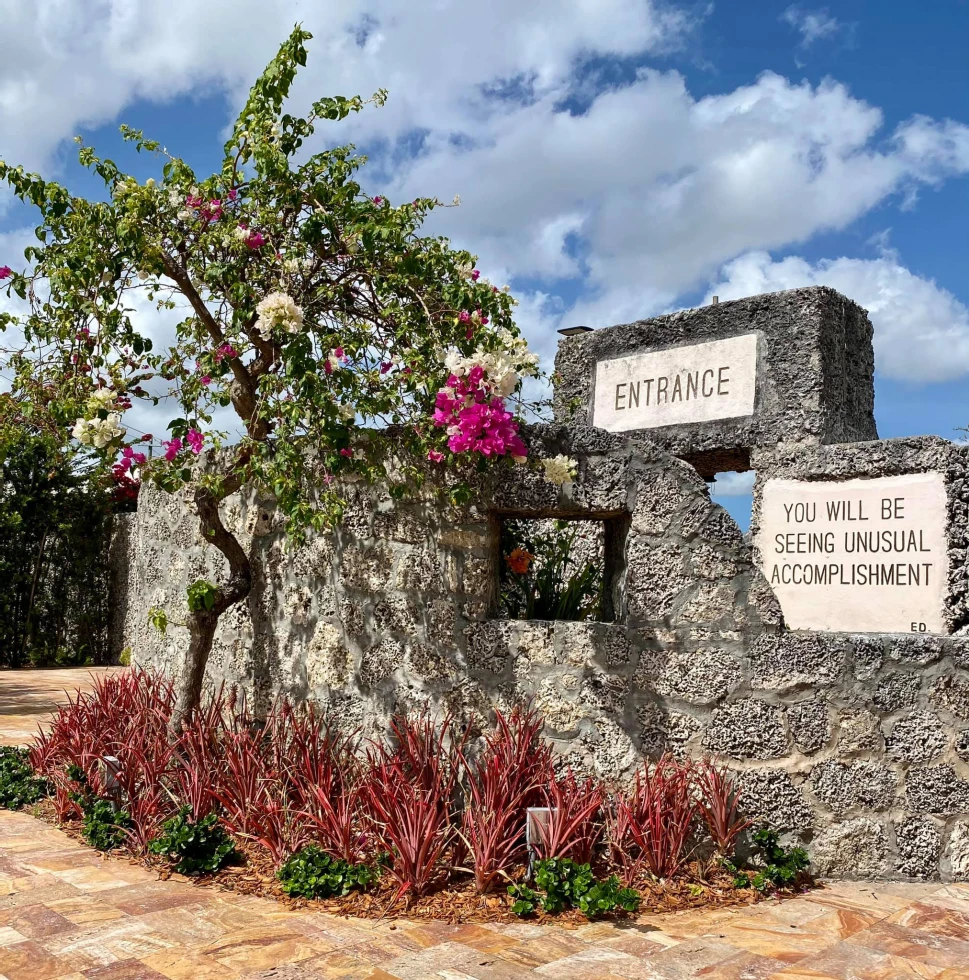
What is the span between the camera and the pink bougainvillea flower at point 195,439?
473cm

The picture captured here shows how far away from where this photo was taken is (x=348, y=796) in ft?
13.5

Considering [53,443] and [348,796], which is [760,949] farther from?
[53,443]

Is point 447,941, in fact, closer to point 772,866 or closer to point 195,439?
point 772,866

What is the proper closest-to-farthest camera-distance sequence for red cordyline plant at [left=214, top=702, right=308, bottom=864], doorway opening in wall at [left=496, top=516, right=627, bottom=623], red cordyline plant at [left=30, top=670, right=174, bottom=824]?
red cordyline plant at [left=214, top=702, right=308, bottom=864] → doorway opening in wall at [left=496, top=516, right=627, bottom=623] → red cordyline plant at [left=30, top=670, right=174, bottom=824]

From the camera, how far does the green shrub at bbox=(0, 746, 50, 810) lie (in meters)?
5.38

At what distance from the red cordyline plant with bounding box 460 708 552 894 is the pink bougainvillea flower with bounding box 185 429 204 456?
73.8 inches

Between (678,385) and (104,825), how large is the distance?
4.55 metres

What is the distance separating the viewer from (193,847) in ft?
13.6

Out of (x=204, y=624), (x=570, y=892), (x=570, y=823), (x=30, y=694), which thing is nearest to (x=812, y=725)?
(x=570, y=823)

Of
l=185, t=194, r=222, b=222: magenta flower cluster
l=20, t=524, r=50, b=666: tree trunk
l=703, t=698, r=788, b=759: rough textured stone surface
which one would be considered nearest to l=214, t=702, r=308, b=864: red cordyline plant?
l=703, t=698, r=788, b=759: rough textured stone surface

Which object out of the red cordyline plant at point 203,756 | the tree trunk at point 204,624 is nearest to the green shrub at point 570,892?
the red cordyline plant at point 203,756

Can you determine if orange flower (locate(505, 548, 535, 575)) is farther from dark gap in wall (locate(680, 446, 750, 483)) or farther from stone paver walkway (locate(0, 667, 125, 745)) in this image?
stone paver walkway (locate(0, 667, 125, 745))

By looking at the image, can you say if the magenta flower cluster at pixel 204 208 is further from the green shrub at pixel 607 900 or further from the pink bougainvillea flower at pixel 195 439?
the green shrub at pixel 607 900

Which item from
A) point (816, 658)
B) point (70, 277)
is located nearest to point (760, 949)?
point (816, 658)
